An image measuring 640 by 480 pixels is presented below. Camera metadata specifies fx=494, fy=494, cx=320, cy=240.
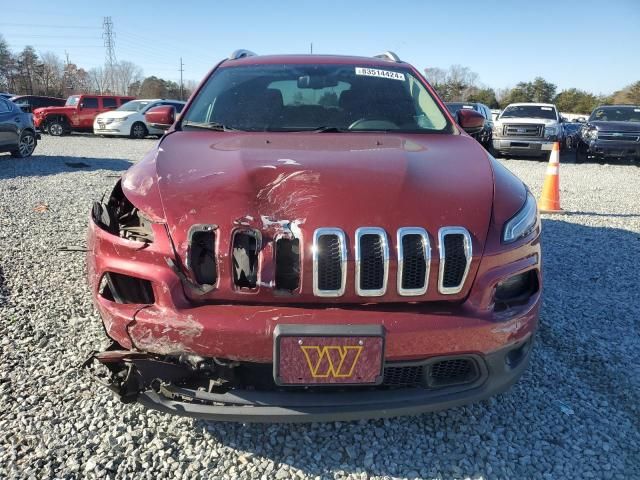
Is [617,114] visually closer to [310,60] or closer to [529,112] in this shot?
[529,112]

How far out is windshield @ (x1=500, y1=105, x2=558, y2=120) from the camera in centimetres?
1428

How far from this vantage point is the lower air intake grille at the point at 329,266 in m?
1.81

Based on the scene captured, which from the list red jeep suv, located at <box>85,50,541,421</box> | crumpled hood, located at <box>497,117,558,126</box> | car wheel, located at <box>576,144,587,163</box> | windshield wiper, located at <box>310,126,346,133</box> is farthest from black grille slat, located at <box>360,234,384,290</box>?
car wheel, located at <box>576,144,587,163</box>

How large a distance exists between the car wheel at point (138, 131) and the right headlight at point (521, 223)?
1916cm

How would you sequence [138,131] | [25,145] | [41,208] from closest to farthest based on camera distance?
[41,208]
[25,145]
[138,131]

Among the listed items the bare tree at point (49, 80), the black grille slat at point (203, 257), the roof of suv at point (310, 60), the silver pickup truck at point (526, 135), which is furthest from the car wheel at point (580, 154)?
the bare tree at point (49, 80)

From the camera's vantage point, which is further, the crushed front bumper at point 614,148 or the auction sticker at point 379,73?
the crushed front bumper at point 614,148

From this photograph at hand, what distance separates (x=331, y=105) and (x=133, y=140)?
17758mm

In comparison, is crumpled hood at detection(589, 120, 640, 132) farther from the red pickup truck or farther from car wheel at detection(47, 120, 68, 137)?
car wheel at detection(47, 120, 68, 137)

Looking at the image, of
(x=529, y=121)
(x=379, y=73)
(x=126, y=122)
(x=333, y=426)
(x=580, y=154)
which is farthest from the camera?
(x=126, y=122)

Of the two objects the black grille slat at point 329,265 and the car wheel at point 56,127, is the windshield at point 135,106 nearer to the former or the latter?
the car wheel at point 56,127

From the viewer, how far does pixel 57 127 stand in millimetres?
20969

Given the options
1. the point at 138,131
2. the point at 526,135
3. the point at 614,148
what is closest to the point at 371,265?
the point at 526,135

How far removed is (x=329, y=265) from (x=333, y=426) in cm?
89
